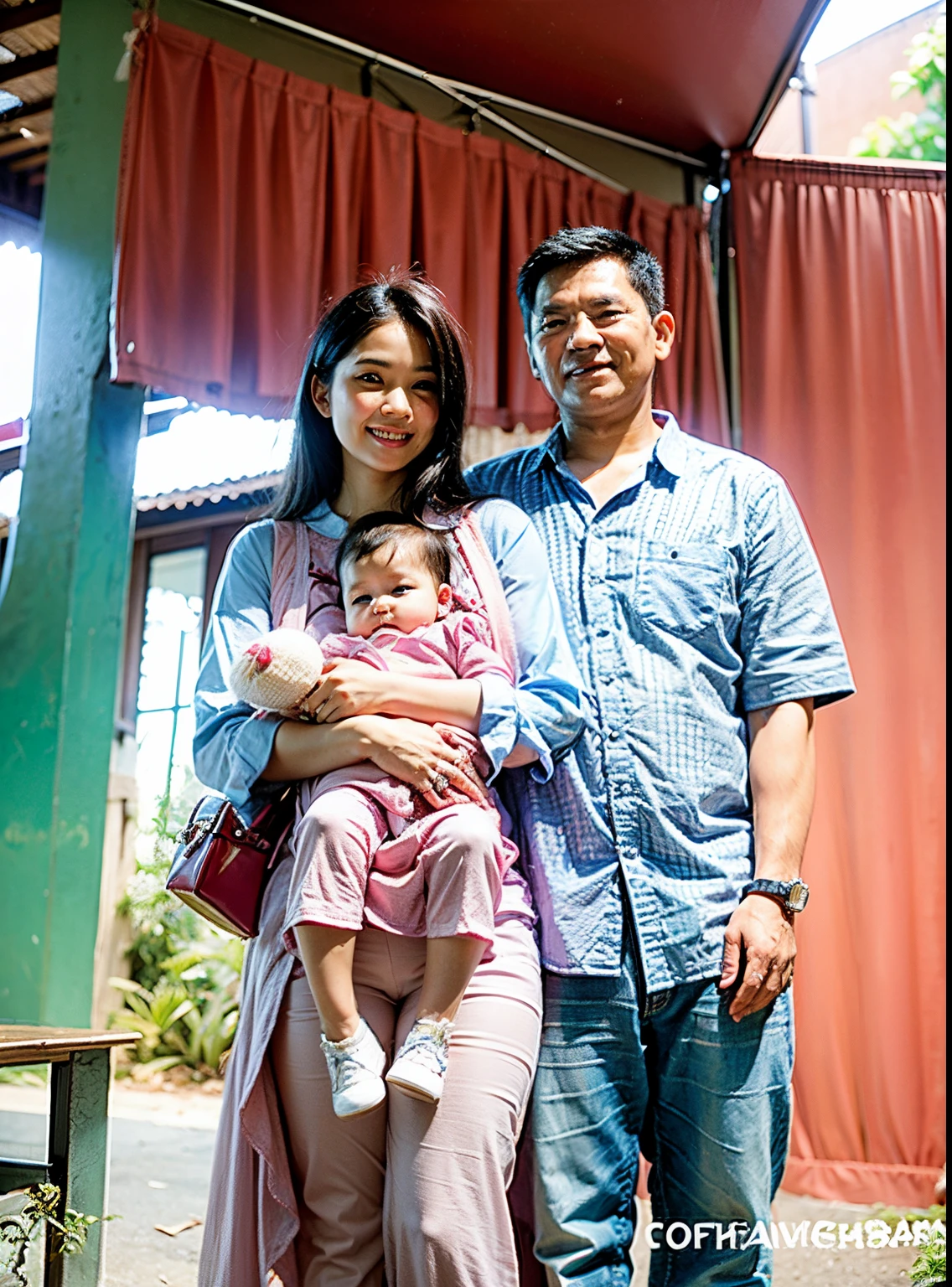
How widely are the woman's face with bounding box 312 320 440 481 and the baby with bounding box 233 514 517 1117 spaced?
167 mm

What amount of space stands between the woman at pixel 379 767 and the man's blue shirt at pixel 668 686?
0.30 ft

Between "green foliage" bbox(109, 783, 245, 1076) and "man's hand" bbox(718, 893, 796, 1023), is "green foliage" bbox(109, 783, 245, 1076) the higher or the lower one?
the lower one

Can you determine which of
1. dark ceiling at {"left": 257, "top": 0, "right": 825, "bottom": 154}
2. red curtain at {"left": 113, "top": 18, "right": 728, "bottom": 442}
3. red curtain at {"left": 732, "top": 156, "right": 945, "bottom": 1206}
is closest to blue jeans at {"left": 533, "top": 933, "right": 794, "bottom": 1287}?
red curtain at {"left": 732, "top": 156, "right": 945, "bottom": 1206}

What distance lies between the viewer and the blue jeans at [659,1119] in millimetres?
1598

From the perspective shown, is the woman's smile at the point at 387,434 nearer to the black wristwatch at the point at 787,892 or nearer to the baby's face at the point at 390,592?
the baby's face at the point at 390,592

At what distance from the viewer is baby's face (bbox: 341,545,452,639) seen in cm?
160

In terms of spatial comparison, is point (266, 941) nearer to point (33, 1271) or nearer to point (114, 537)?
point (33, 1271)

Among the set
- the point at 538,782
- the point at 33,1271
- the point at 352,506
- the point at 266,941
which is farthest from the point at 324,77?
the point at 33,1271

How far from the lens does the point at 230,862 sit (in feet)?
5.07

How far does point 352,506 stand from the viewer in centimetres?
178

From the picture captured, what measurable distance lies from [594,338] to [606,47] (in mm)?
1651

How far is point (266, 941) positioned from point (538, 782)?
43 cm

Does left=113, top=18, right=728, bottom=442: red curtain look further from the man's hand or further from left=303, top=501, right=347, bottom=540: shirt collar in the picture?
the man's hand

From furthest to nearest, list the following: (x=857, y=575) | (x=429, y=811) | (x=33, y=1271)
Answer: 1. (x=857, y=575)
2. (x=33, y=1271)
3. (x=429, y=811)
